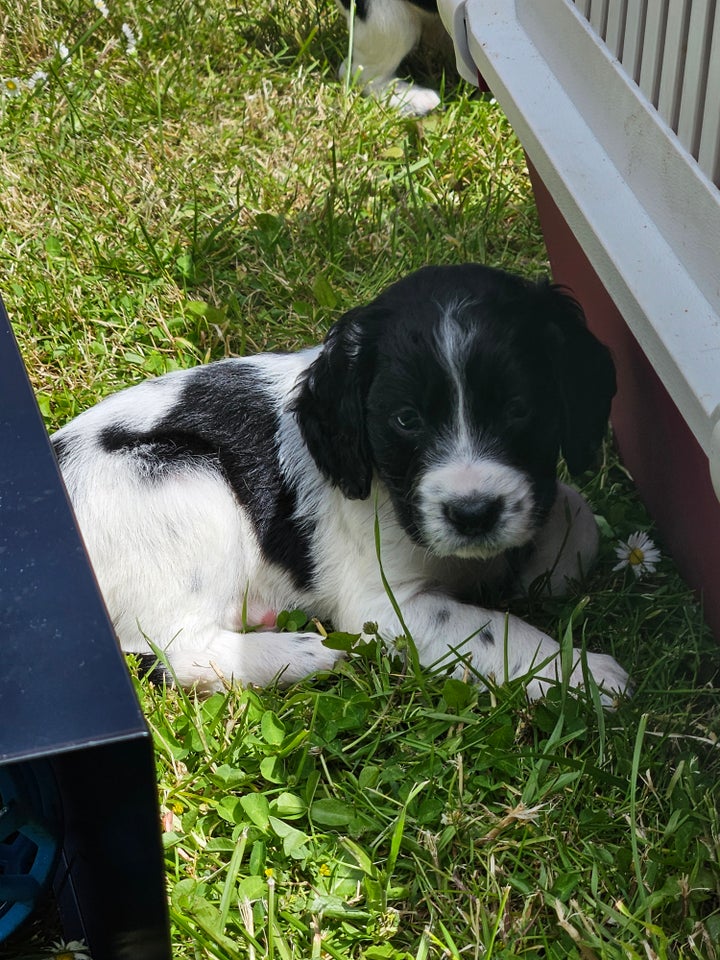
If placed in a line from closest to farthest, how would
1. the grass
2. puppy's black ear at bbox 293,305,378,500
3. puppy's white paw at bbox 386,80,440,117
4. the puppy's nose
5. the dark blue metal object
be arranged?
the dark blue metal object → the grass → the puppy's nose → puppy's black ear at bbox 293,305,378,500 → puppy's white paw at bbox 386,80,440,117

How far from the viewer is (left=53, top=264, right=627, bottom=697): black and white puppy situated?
2912mm

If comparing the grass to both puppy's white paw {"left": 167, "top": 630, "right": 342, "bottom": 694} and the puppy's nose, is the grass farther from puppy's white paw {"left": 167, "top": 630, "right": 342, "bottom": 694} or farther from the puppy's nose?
the puppy's nose

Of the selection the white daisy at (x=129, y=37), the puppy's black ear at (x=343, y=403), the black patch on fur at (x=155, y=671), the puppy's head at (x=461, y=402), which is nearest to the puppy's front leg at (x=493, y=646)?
the puppy's head at (x=461, y=402)

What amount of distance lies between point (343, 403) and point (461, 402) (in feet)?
1.16

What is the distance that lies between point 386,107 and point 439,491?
3.36 meters

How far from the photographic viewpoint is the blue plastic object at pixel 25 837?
7.76ft

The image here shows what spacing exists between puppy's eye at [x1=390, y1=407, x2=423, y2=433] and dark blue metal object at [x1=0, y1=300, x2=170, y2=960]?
1.04 meters

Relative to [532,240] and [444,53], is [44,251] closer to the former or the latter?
[532,240]

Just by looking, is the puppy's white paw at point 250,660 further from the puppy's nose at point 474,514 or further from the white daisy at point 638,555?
the white daisy at point 638,555

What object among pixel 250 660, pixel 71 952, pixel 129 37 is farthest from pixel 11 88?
pixel 71 952

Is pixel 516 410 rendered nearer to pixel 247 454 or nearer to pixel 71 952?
pixel 247 454

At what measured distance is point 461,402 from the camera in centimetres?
289

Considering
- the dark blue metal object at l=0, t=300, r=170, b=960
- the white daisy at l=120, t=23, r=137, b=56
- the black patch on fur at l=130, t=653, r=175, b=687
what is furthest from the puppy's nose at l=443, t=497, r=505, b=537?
the white daisy at l=120, t=23, r=137, b=56

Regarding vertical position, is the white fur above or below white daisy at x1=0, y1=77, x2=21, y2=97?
below
